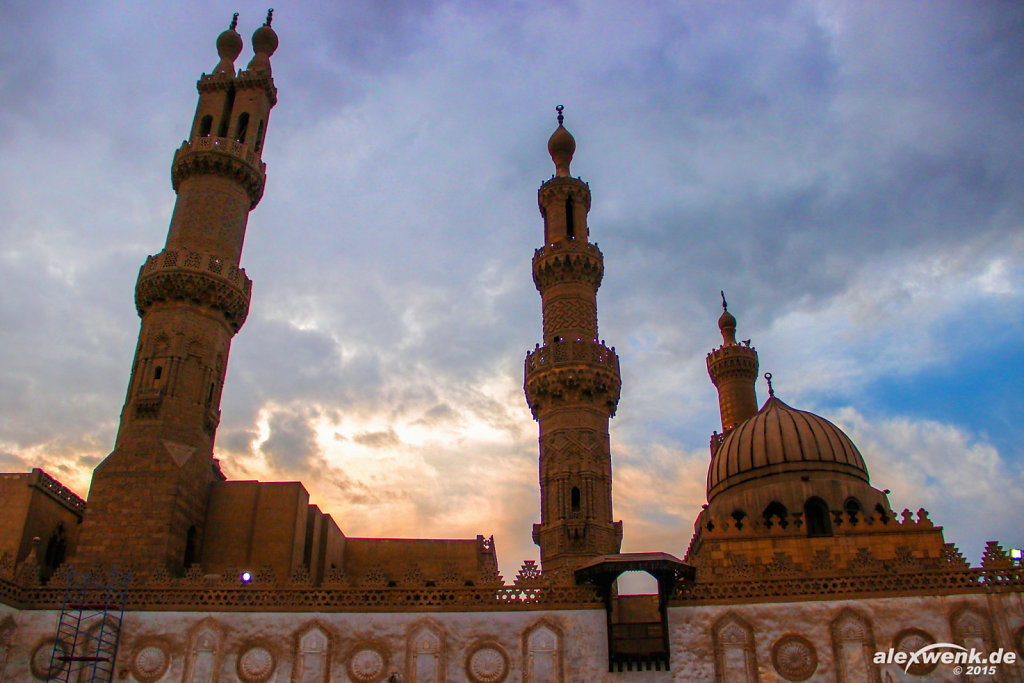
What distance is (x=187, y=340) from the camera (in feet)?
67.6

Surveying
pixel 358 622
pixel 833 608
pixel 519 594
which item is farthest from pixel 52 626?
pixel 833 608

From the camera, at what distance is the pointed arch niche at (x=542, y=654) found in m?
15.9

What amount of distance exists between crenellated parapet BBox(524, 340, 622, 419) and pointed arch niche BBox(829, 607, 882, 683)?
892 cm

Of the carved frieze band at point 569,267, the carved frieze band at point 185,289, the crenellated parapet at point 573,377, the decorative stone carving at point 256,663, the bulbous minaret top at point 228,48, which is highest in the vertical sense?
the bulbous minaret top at point 228,48

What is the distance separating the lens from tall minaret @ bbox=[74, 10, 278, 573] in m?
18.0

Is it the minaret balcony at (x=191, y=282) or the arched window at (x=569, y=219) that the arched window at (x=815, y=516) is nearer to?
the arched window at (x=569, y=219)

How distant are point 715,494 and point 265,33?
69.0 ft

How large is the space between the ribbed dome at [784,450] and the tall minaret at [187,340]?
1409cm

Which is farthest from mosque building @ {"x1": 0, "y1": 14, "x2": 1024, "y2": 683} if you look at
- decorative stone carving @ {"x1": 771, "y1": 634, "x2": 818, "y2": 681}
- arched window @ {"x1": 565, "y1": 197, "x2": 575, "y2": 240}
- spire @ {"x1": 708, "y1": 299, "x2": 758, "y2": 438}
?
spire @ {"x1": 708, "y1": 299, "x2": 758, "y2": 438}

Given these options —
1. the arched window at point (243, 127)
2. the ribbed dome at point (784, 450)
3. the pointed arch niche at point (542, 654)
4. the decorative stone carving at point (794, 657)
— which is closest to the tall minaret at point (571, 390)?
the ribbed dome at point (784, 450)

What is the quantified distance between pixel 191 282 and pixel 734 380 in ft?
74.6

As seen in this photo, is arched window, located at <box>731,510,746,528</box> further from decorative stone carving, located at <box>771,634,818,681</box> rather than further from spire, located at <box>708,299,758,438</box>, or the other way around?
spire, located at <box>708,299,758,438</box>

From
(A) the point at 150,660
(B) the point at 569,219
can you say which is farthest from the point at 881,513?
(A) the point at 150,660

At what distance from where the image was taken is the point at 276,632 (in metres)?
16.4
